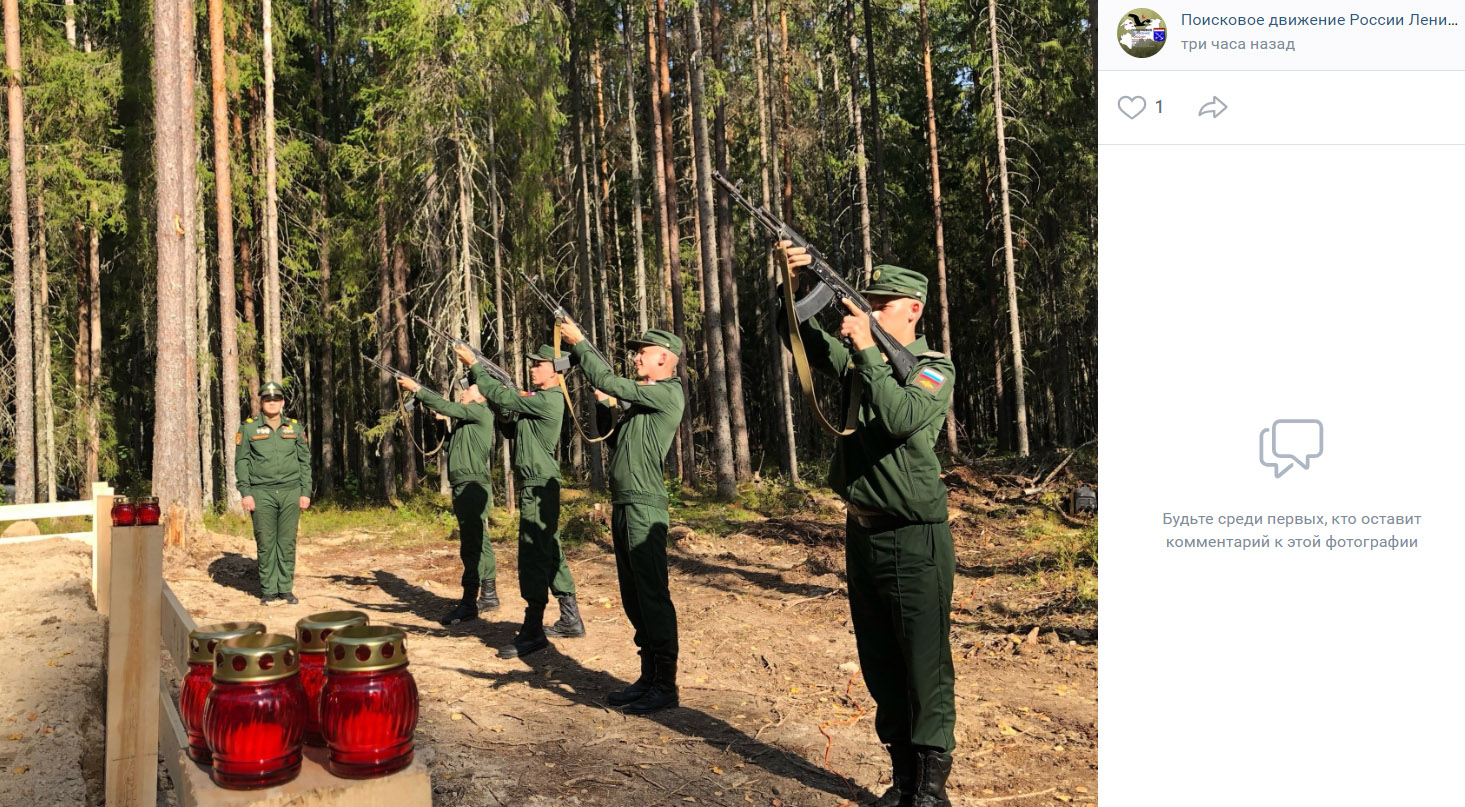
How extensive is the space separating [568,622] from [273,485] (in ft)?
12.2

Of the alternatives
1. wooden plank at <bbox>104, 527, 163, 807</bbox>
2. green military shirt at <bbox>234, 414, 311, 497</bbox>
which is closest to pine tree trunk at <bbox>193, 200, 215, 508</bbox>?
green military shirt at <bbox>234, 414, 311, 497</bbox>

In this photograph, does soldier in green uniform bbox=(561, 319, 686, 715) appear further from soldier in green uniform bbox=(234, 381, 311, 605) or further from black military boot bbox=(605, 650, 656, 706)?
soldier in green uniform bbox=(234, 381, 311, 605)

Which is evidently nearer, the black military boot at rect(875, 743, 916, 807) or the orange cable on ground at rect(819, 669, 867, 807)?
the black military boot at rect(875, 743, 916, 807)

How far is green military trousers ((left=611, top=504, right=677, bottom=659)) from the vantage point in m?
6.14

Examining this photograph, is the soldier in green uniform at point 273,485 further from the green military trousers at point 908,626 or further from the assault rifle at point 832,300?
the green military trousers at point 908,626

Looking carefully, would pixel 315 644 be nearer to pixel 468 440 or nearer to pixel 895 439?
pixel 895 439

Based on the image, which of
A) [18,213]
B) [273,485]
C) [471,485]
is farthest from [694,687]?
[18,213]

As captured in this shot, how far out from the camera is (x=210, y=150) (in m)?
21.0

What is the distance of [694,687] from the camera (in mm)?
6848

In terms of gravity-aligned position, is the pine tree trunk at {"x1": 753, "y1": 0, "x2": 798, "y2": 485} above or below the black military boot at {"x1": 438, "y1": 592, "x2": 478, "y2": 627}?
above

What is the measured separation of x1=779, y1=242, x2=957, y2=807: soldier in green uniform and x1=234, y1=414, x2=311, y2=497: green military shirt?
7.39 metres

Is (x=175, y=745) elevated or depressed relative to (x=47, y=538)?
elevated

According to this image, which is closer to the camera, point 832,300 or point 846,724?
point 832,300
